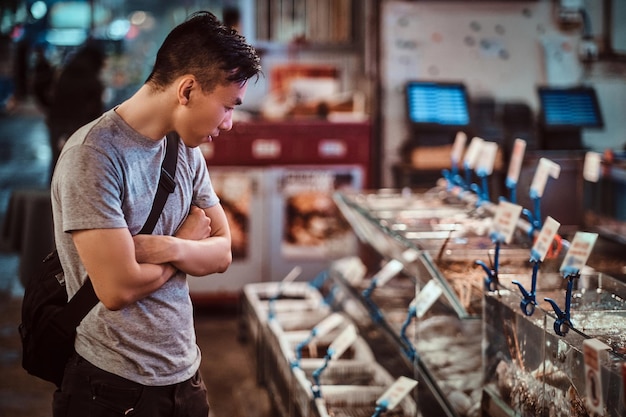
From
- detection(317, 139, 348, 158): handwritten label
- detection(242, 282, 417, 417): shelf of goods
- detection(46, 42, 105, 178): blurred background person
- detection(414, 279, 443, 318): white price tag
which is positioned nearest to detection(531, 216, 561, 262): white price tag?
detection(414, 279, 443, 318): white price tag

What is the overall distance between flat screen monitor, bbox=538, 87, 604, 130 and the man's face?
224 inches

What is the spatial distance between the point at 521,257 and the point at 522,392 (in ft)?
3.07

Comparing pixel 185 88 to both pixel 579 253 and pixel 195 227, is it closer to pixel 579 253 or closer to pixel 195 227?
pixel 195 227

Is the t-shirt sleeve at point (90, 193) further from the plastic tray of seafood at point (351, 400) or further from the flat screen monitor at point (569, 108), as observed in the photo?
the flat screen monitor at point (569, 108)

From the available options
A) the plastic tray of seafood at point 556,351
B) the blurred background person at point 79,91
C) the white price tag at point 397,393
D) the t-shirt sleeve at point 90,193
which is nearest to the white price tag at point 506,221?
the plastic tray of seafood at point 556,351

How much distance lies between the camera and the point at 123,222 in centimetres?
217

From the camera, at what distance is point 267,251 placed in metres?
7.22

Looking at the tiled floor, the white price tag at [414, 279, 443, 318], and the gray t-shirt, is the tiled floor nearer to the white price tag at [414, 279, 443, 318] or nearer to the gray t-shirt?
the white price tag at [414, 279, 443, 318]

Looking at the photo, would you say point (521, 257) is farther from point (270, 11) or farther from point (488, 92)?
point (270, 11)

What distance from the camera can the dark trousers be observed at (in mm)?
2303

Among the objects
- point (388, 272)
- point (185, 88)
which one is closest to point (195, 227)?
point (185, 88)

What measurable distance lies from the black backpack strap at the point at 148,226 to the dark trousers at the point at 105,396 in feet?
0.38

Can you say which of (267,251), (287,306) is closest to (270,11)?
(267,251)

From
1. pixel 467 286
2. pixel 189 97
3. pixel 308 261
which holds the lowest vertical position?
pixel 308 261
